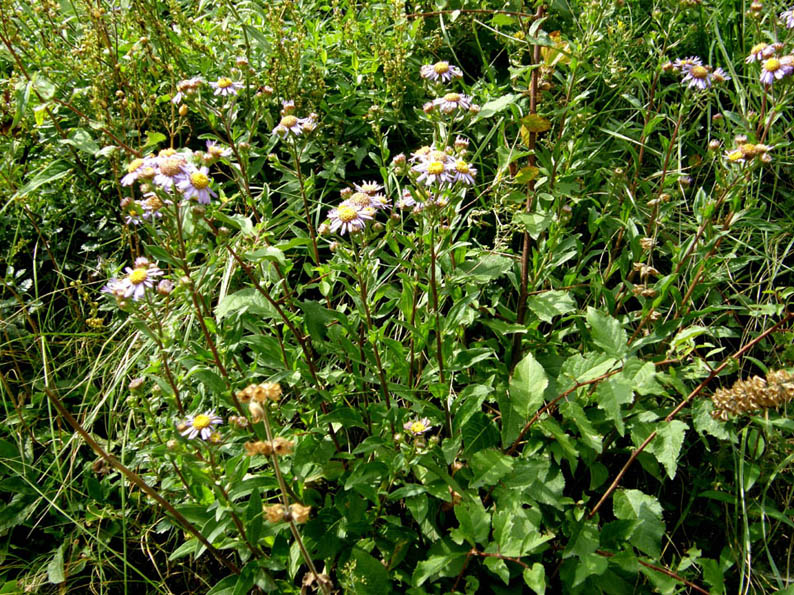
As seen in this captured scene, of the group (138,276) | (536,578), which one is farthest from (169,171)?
(536,578)

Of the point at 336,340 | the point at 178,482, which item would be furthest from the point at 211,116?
the point at 178,482

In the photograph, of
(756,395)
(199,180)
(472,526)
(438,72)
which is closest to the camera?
(756,395)

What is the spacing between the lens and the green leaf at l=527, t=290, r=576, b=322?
197 cm

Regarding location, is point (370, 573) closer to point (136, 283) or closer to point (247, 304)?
point (247, 304)

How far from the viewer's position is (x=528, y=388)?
5.99 feet

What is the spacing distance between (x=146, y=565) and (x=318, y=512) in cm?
70

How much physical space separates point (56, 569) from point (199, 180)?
1.35 meters

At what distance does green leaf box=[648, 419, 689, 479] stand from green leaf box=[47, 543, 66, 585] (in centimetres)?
176

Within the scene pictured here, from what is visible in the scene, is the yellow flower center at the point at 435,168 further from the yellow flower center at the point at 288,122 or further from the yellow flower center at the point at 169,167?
the yellow flower center at the point at 169,167

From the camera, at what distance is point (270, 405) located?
1629mm

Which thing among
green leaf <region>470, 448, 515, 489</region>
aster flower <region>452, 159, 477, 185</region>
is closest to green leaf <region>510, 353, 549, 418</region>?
green leaf <region>470, 448, 515, 489</region>

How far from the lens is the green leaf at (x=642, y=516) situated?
176 centimetres

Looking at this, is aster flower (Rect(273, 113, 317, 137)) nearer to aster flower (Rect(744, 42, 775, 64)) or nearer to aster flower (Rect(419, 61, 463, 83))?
aster flower (Rect(419, 61, 463, 83))

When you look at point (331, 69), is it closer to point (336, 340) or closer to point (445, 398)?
point (336, 340)
